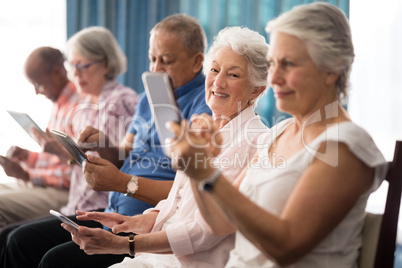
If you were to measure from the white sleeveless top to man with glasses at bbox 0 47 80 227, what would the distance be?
1665 mm

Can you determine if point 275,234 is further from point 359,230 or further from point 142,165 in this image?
point 142,165

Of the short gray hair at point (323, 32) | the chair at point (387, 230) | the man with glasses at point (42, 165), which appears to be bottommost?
the man with glasses at point (42, 165)

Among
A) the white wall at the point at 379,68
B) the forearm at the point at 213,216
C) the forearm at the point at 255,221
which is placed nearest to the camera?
the forearm at the point at 255,221

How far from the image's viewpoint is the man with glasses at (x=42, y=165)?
2.46 m

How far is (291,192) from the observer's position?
40.2 inches

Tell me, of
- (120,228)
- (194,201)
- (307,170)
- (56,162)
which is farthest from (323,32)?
(56,162)

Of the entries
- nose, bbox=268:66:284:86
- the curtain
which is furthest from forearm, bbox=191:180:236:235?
the curtain

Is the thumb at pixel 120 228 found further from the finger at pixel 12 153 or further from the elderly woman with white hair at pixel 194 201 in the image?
the finger at pixel 12 153

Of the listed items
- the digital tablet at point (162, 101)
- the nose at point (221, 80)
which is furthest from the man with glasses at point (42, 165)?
the nose at point (221, 80)

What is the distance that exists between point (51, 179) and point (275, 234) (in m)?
1.88

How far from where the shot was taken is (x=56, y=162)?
8.40ft

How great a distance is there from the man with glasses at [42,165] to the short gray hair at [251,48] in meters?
1.29

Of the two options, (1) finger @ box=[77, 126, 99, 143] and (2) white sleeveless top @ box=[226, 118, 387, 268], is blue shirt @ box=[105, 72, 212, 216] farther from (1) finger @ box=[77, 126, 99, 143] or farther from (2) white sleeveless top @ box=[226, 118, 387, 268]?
(2) white sleeveless top @ box=[226, 118, 387, 268]

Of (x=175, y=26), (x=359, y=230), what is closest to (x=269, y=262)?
(x=359, y=230)
